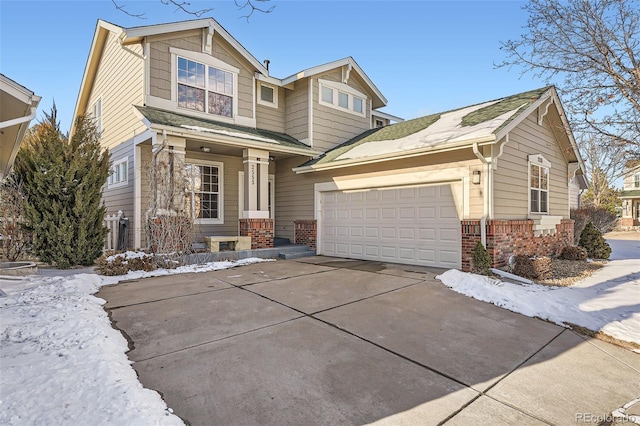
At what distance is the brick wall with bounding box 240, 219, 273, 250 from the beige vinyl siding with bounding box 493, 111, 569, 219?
6469 mm

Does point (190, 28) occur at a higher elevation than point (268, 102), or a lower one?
higher

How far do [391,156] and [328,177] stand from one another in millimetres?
2718

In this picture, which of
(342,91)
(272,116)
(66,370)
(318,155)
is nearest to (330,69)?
(342,91)

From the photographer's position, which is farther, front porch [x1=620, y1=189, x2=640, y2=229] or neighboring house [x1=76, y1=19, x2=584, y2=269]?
front porch [x1=620, y1=189, x2=640, y2=229]

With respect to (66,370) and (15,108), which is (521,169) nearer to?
(66,370)

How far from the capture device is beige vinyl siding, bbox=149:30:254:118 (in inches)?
384

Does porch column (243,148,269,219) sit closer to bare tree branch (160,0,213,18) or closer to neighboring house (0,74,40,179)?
neighboring house (0,74,40,179)

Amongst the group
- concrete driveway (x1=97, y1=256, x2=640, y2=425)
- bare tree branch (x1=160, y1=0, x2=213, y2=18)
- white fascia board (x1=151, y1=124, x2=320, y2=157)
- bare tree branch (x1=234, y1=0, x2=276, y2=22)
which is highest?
bare tree branch (x1=234, y1=0, x2=276, y2=22)

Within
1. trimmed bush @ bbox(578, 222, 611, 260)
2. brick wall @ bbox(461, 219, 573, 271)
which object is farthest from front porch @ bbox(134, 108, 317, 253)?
trimmed bush @ bbox(578, 222, 611, 260)

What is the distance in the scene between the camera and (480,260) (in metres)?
7.51

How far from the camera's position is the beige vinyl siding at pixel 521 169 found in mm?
8227

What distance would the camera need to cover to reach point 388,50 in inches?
472

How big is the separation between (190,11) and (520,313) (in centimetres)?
616

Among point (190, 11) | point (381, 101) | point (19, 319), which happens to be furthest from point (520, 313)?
point (381, 101)
